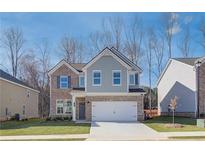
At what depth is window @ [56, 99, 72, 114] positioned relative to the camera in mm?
33719

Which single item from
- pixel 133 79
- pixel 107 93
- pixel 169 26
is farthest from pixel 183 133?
pixel 169 26

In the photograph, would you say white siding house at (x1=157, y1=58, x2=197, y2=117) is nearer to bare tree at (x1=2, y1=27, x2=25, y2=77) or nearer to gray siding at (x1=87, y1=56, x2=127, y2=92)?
gray siding at (x1=87, y1=56, x2=127, y2=92)

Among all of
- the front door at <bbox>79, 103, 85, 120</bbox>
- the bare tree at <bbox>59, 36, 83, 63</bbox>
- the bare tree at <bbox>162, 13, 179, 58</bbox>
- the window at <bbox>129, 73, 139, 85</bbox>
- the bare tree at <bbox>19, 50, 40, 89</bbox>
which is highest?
the bare tree at <bbox>162, 13, 179, 58</bbox>

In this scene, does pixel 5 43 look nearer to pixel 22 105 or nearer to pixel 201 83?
pixel 22 105

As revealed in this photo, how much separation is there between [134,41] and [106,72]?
264 inches

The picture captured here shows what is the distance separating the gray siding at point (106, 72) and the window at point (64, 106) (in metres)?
4.78

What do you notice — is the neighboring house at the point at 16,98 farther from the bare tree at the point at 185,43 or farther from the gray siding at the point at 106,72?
the bare tree at the point at 185,43

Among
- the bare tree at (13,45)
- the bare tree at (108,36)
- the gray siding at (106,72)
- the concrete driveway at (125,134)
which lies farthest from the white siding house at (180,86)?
the bare tree at (13,45)

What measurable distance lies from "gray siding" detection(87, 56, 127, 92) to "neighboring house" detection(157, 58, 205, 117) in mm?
6080

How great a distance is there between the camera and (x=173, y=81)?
36.3 meters

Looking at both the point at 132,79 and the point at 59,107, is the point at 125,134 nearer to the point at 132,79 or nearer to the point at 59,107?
the point at 132,79

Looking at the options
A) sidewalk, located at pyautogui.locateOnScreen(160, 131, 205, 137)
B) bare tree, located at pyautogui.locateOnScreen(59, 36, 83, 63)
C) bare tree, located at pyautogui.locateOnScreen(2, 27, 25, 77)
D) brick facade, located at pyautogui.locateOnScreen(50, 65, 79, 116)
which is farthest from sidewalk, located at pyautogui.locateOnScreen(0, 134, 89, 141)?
bare tree, located at pyautogui.locateOnScreen(59, 36, 83, 63)

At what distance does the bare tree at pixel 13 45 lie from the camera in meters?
32.2
